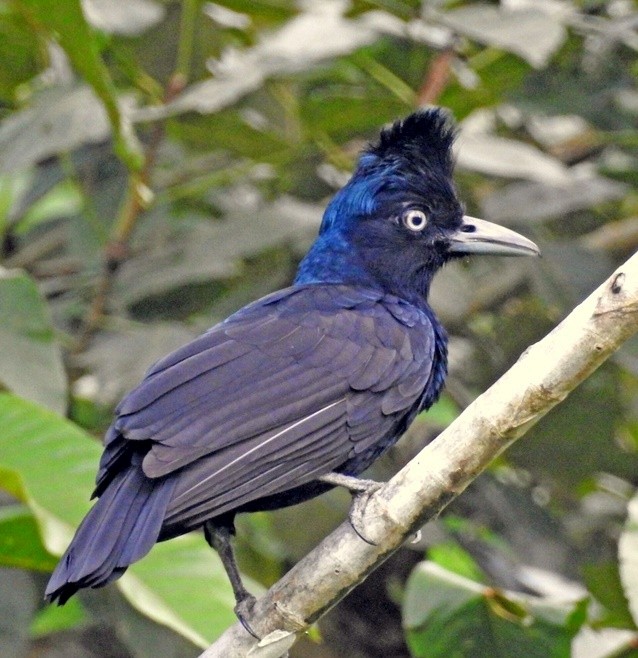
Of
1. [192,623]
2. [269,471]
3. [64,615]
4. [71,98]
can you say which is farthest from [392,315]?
[64,615]

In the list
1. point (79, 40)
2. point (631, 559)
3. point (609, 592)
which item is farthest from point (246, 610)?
point (79, 40)

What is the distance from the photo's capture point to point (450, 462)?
86.1 inches

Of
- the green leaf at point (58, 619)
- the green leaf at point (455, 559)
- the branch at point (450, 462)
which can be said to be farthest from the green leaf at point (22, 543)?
the green leaf at point (455, 559)

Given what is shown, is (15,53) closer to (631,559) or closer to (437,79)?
(437,79)

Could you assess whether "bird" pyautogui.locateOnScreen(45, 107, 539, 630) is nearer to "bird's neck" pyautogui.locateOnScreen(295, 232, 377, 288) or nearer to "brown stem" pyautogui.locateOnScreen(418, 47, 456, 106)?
"bird's neck" pyautogui.locateOnScreen(295, 232, 377, 288)

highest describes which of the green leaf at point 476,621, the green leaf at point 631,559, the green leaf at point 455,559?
the green leaf at point 631,559

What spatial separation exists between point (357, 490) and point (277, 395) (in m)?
0.27

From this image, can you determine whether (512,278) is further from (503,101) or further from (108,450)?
(108,450)

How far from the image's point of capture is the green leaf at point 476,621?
285cm

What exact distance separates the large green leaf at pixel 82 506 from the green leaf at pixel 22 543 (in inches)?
2.6

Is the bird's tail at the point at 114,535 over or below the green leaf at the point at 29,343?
over

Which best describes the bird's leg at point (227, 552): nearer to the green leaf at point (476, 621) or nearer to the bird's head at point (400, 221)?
the green leaf at point (476, 621)

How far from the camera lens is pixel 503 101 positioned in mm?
4027

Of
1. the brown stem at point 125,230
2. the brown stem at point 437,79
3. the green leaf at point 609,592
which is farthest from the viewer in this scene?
the brown stem at point 437,79
